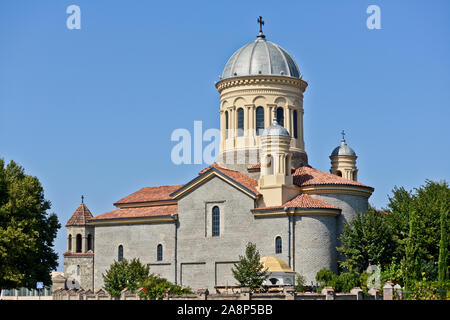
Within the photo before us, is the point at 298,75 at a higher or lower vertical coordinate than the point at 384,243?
higher

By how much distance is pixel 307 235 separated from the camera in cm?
4972

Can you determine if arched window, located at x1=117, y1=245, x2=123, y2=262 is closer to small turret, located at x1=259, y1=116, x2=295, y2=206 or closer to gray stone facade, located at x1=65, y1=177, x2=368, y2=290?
gray stone facade, located at x1=65, y1=177, x2=368, y2=290

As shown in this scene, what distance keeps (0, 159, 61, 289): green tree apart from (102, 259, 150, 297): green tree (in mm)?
7647

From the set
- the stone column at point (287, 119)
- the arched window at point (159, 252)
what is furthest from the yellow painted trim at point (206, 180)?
the stone column at point (287, 119)

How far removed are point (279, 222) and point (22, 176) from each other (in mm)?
21268

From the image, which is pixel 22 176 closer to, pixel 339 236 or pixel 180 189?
pixel 180 189

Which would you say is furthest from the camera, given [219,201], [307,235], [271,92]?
[271,92]

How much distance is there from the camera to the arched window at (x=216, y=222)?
52.9m

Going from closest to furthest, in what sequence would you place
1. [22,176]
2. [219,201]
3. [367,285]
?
[367,285] < [219,201] < [22,176]

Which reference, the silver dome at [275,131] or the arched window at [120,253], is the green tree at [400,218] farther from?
the arched window at [120,253]

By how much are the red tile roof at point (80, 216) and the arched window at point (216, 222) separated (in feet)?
50.4

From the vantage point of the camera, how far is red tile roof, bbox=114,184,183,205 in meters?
58.1
